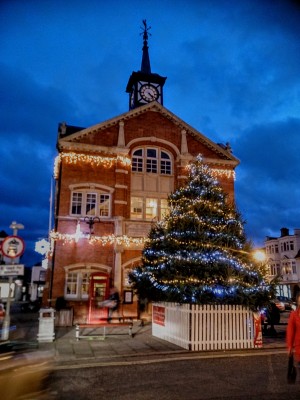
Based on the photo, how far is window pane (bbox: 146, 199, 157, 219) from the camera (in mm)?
23062

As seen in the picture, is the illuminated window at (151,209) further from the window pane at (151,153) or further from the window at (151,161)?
the window pane at (151,153)

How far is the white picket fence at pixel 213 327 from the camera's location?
1189cm

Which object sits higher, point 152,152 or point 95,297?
point 152,152

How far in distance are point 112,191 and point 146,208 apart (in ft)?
8.23

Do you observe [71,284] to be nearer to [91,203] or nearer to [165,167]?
[91,203]

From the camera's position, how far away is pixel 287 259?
5681 cm

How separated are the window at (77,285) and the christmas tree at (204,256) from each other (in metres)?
6.21

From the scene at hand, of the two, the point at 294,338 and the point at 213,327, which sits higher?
the point at 294,338

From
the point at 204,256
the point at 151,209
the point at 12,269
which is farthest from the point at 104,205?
the point at 12,269

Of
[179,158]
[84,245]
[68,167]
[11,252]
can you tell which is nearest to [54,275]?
[84,245]

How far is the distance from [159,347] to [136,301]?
898 centimetres

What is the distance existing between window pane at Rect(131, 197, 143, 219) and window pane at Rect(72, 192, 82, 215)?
11.1 feet

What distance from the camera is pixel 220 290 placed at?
12.7 m

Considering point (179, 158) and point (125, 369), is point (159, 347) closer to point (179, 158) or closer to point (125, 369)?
point (125, 369)
